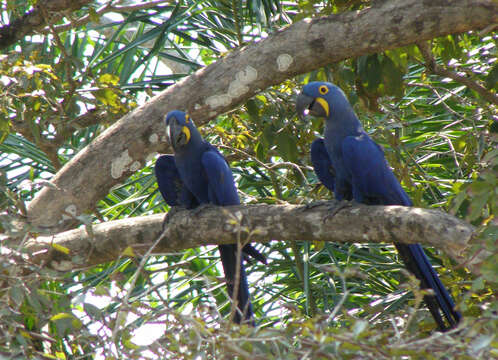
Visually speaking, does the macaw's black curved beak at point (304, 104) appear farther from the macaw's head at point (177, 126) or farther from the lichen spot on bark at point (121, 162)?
the lichen spot on bark at point (121, 162)

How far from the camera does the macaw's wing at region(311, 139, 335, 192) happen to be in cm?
372

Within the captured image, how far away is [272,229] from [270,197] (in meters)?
0.95

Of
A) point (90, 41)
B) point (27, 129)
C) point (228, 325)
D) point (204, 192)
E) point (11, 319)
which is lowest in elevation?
point (228, 325)

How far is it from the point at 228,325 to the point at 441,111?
404cm

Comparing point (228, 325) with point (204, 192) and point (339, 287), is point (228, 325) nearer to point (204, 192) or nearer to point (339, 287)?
point (204, 192)

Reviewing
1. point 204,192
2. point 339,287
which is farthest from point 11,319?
point 339,287

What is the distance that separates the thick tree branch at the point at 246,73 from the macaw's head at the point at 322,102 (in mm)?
291

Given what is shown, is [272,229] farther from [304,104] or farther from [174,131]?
[304,104]

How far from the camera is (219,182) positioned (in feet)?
11.9

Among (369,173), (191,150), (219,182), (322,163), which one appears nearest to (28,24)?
(191,150)

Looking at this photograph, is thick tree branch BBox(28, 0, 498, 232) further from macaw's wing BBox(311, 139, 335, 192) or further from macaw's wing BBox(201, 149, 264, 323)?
macaw's wing BBox(311, 139, 335, 192)

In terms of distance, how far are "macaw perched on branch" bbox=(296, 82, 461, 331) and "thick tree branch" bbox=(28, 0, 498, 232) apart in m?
0.32

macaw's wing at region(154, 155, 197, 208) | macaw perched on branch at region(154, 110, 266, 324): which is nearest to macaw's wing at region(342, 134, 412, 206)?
macaw perched on branch at region(154, 110, 266, 324)

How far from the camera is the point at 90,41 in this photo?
25.0 ft
